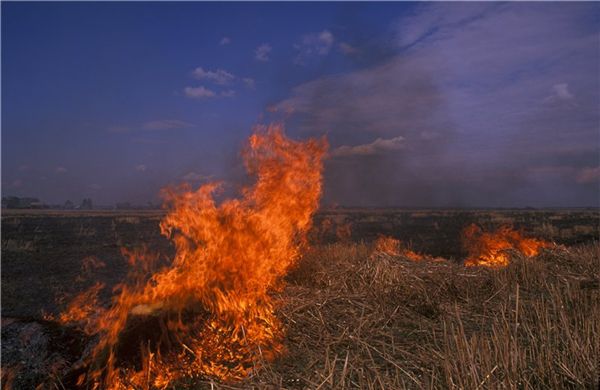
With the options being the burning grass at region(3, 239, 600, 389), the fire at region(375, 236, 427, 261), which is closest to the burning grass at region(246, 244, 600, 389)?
the burning grass at region(3, 239, 600, 389)

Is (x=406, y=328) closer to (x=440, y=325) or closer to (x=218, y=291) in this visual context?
(x=440, y=325)

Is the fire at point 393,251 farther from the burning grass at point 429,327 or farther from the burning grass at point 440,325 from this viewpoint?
the burning grass at point 440,325

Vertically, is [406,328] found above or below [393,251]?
above

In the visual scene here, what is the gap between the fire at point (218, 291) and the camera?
523cm

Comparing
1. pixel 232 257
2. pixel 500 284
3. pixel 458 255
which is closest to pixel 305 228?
pixel 232 257

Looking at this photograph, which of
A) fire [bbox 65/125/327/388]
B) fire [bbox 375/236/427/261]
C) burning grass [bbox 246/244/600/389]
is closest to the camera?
burning grass [bbox 246/244/600/389]

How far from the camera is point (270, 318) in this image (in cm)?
580

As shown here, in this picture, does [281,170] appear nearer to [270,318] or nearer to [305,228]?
[305,228]

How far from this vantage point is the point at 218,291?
6.34 metres

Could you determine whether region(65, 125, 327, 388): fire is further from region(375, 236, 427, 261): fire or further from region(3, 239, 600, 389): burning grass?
region(375, 236, 427, 261): fire

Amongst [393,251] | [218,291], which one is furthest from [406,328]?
[393,251]

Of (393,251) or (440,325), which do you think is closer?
(440,325)

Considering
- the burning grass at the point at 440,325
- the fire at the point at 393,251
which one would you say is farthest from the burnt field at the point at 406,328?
the fire at the point at 393,251

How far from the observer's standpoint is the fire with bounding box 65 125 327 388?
17.2 ft
